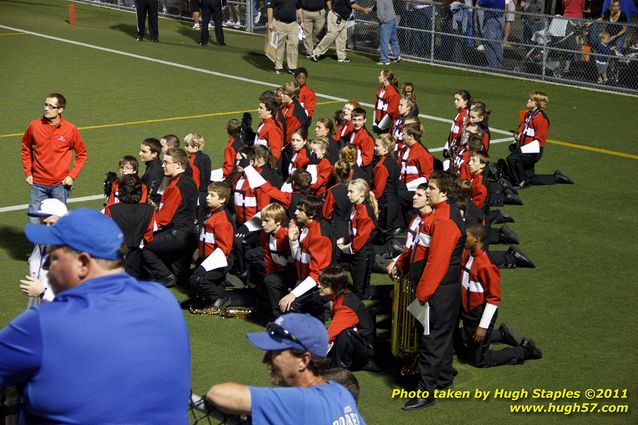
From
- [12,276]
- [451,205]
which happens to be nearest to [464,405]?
[451,205]

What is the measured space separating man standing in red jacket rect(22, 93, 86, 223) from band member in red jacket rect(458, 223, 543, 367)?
5.13 metres

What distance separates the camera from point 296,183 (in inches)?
430

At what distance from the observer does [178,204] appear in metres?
10.8

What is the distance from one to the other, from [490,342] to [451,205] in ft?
4.93

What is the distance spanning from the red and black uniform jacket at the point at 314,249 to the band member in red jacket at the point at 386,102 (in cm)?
770

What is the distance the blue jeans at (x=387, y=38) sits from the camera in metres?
26.0

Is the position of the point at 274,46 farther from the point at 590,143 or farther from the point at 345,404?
the point at 345,404

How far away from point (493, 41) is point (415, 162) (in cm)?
1337

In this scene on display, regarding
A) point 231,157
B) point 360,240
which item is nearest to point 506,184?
point 231,157

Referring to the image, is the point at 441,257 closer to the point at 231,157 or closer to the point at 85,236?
the point at 85,236

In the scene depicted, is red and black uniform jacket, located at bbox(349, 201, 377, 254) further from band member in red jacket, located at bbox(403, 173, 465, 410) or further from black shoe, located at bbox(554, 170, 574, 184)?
black shoe, located at bbox(554, 170, 574, 184)

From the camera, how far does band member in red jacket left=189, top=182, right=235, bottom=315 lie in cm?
1012

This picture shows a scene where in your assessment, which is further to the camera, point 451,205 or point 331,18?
point 331,18

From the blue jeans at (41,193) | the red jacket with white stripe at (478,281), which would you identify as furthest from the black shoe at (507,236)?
the blue jeans at (41,193)
